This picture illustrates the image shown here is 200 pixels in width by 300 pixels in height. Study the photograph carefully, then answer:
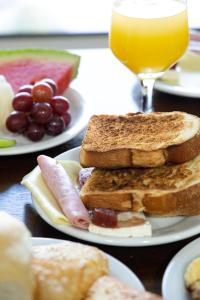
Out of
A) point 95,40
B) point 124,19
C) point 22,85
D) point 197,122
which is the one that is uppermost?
point 124,19

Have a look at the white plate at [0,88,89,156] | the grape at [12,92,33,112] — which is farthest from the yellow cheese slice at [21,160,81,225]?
the grape at [12,92,33,112]

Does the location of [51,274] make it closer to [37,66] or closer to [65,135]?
[65,135]

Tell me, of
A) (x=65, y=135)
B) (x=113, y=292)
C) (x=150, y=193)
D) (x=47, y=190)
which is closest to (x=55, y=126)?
(x=65, y=135)

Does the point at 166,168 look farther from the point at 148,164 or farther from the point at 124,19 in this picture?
the point at 124,19

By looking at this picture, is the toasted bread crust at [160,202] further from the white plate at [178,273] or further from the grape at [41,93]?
the grape at [41,93]

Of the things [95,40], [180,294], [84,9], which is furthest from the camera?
[84,9]

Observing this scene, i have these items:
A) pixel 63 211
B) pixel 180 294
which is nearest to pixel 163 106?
pixel 63 211
